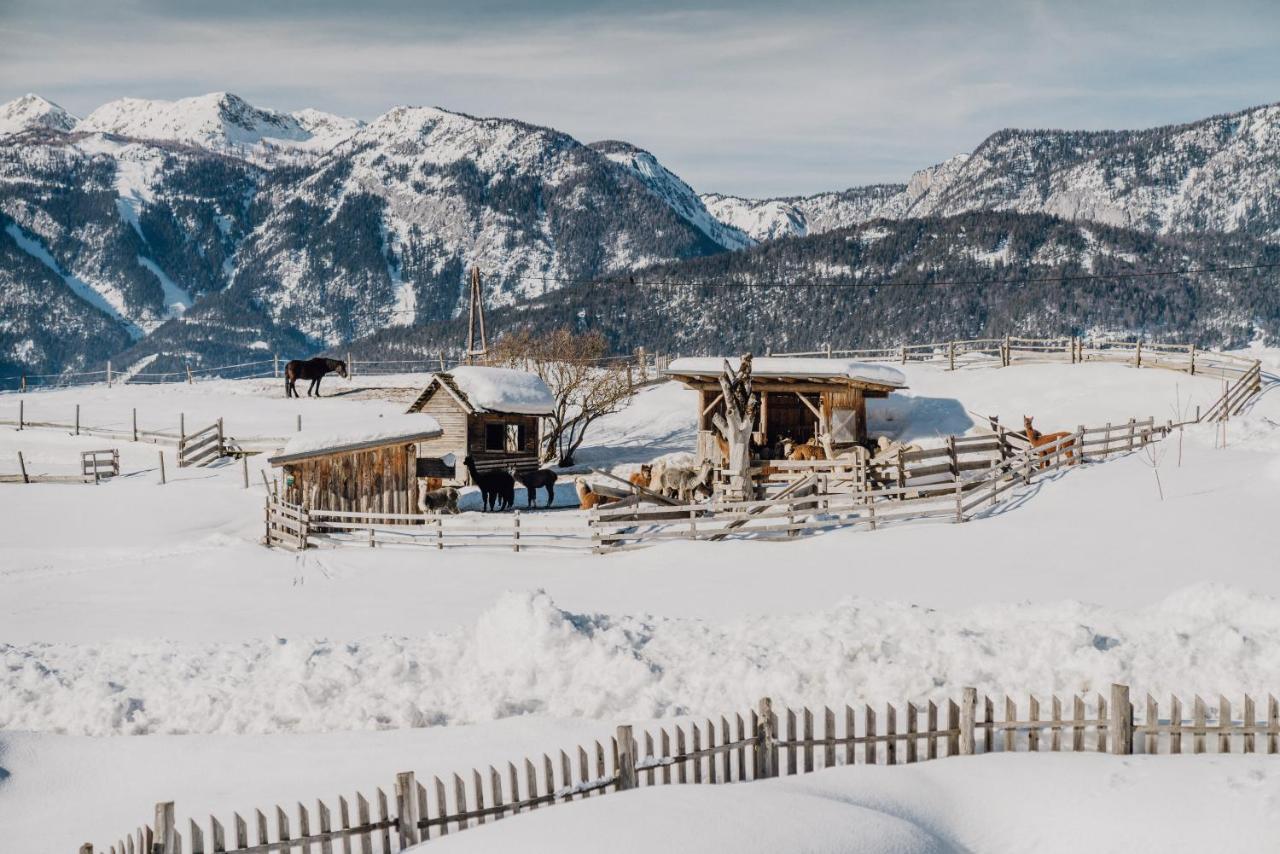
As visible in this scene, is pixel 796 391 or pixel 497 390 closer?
pixel 796 391

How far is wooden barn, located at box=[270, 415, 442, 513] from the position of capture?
29.0 metres

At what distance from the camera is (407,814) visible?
8.73 m

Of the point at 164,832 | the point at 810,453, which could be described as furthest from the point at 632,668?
the point at 810,453

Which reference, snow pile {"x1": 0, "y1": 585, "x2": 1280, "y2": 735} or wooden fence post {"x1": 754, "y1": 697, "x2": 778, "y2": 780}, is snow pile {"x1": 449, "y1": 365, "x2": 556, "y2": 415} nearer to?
snow pile {"x1": 0, "y1": 585, "x2": 1280, "y2": 735}

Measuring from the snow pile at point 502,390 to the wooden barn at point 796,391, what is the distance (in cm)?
515

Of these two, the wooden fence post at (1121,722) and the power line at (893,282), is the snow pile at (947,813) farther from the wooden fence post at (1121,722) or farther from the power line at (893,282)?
the power line at (893,282)

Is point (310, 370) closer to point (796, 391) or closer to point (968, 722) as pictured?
point (796, 391)

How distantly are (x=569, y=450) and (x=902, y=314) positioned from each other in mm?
116525

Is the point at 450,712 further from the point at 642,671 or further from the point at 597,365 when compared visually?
the point at 597,365

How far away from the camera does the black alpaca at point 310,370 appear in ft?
185

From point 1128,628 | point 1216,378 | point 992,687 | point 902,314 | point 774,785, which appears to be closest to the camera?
point 774,785

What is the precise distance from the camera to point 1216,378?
45344 mm

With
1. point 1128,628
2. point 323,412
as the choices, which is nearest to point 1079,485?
point 1128,628

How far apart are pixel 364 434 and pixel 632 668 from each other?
18.1 metres
